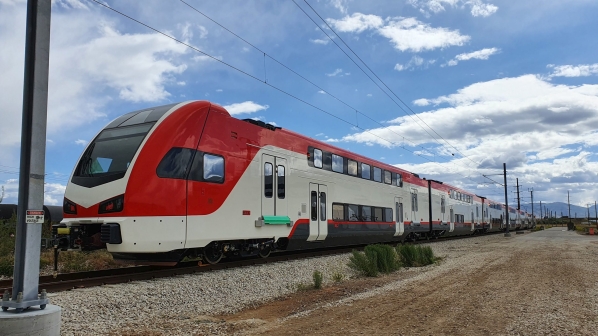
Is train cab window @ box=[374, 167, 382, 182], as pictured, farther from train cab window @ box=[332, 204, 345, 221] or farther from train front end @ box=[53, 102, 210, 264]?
train front end @ box=[53, 102, 210, 264]

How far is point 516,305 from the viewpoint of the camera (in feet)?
23.9

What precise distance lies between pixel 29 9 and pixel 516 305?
25.9 feet

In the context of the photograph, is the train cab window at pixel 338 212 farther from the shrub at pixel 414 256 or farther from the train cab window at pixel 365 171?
the train cab window at pixel 365 171

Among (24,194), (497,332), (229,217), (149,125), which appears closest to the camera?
(24,194)

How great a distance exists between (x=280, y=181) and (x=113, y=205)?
539cm

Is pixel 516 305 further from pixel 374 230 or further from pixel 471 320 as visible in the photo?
pixel 374 230

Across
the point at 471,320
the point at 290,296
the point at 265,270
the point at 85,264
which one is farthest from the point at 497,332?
the point at 85,264

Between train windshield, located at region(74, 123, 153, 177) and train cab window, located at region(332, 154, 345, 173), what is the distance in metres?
8.19

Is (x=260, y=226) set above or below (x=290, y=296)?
above

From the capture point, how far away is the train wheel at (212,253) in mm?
11352

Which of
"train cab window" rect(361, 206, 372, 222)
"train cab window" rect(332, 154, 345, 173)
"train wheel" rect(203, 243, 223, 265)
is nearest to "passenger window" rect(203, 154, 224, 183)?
"train wheel" rect(203, 243, 223, 265)

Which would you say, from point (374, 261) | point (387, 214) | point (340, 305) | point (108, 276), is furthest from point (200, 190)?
point (387, 214)

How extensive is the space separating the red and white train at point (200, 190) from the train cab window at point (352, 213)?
0.11 meters

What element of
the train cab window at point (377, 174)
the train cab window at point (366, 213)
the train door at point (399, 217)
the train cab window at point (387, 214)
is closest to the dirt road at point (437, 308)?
the train cab window at point (366, 213)
